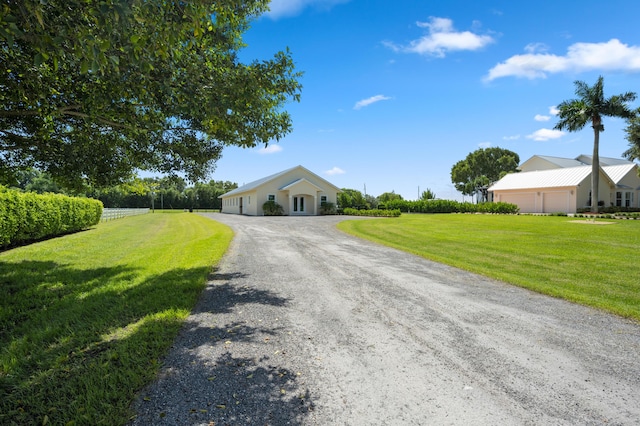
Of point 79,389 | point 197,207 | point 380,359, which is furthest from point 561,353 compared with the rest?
point 197,207

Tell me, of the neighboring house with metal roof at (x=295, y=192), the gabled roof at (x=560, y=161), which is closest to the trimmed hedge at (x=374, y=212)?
the neighboring house with metal roof at (x=295, y=192)

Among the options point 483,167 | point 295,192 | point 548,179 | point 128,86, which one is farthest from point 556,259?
point 483,167

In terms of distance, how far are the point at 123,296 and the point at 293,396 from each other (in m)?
4.33

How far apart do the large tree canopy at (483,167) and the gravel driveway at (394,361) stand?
216 ft

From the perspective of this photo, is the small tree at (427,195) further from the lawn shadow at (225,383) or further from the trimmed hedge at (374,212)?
the lawn shadow at (225,383)

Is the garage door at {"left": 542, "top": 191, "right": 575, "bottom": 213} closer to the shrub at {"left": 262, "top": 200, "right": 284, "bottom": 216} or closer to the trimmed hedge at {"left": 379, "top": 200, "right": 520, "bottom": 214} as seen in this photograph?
the trimmed hedge at {"left": 379, "top": 200, "right": 520, "bottom": 214}

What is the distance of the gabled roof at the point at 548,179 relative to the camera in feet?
110

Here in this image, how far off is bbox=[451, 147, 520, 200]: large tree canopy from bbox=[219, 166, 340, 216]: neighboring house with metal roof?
40.5 meters

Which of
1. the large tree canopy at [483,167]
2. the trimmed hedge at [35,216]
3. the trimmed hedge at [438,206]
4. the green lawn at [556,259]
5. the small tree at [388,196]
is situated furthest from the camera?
the large tree canopy at [483,167]

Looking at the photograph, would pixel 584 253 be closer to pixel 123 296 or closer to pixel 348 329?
pixel 348 329

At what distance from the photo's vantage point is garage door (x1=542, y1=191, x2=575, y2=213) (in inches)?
1315

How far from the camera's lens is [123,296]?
5.90 m

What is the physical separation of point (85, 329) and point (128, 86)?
3250 mm

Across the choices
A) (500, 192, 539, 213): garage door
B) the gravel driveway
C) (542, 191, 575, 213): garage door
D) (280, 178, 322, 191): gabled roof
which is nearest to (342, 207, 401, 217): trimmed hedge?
(280, 178, 322, 191): gabled roof
